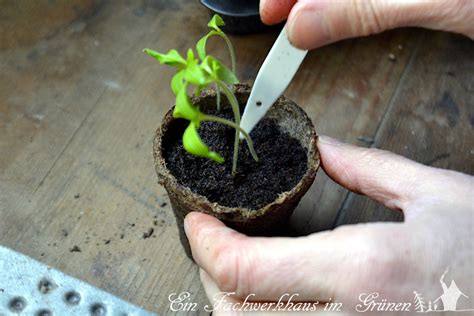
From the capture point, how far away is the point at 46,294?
2.77 ft

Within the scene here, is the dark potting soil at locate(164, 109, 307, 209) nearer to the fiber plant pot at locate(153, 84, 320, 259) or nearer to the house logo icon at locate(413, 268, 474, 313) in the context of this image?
the fiber plant pot at locate(153, 84, 320, 259)

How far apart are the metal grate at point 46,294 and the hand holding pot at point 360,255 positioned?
23 centimetres

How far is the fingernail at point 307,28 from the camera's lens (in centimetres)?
63

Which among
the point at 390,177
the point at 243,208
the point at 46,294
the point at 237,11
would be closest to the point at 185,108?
the point at 243,208

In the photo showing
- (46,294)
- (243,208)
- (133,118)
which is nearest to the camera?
(243,208)

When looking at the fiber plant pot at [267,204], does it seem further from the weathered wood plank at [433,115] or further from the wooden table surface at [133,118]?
the weathered wood plank at [433,115]

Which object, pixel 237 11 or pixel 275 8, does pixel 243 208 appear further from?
pixel 237 11

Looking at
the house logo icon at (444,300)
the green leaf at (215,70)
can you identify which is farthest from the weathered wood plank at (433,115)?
the green leaf at (215,70)

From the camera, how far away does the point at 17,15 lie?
111 centimetres

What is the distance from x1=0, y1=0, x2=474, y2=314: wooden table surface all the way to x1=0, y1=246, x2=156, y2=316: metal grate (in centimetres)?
2

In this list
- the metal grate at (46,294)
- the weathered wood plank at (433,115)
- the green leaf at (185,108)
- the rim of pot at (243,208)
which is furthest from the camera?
the weathered wood plank at (433,115)

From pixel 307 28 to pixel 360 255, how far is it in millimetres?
258

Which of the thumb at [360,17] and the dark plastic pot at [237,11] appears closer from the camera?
the thumb at [360,17]

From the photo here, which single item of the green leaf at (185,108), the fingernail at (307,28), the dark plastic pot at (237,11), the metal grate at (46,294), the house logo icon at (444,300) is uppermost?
the fingernail at (307,28)
